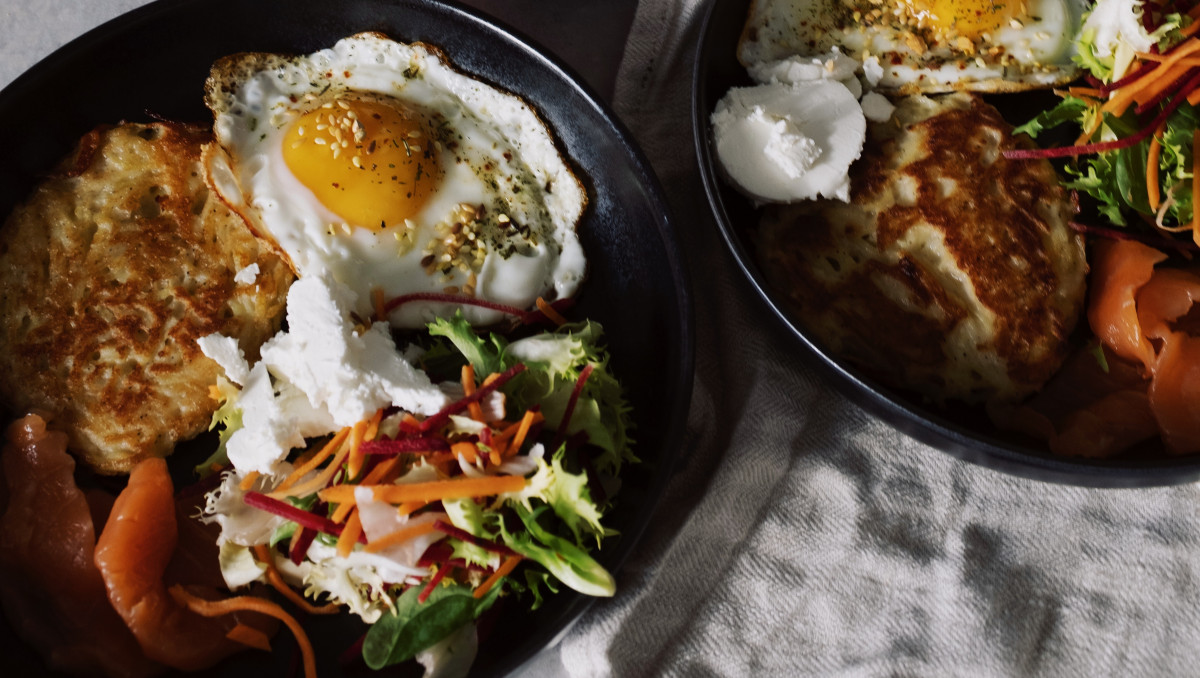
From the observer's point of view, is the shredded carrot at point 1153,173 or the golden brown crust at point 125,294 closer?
the golden brown crust at point 125,294

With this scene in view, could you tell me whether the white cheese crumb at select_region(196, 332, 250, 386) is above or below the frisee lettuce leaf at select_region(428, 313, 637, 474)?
above

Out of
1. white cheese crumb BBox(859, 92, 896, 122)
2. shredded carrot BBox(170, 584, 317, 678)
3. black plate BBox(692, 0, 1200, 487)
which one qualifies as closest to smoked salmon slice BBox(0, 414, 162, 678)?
shredded carrot BBox(170, 584, 317, 678)

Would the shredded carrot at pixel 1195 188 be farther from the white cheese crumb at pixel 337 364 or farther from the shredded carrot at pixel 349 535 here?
the shredded carrot at pixel 349 535

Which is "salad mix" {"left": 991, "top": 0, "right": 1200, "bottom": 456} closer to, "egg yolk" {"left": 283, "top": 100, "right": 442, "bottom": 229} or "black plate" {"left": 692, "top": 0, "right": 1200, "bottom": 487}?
"black plate" {"left": 692, "top": 0, "right": 1200, "bottom": 487}

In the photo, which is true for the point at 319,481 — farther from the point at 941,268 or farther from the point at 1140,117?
the point at 1140,117

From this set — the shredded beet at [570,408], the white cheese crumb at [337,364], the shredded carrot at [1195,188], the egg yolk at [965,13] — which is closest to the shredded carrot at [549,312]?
the shredded beet at [570,408]

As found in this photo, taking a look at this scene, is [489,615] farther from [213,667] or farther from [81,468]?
[81,468]
